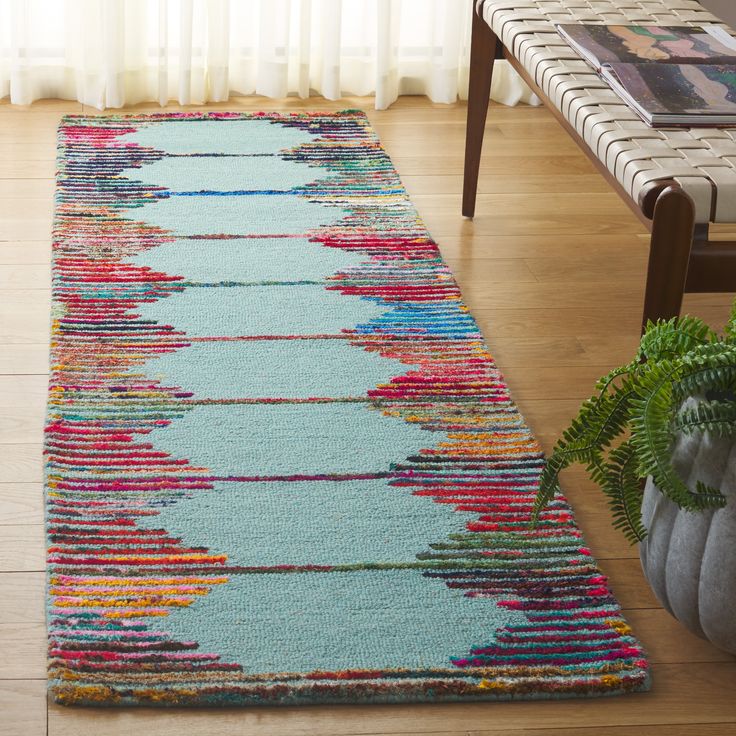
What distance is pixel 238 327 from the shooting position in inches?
77.4

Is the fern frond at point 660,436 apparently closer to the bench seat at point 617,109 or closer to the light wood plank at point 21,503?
the bench seat at point 617,109

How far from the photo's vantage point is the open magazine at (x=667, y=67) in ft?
5.29

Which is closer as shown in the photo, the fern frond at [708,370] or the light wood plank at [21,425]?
the fern frond at [708,370]

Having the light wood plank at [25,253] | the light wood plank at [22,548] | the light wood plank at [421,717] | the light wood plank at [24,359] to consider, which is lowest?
the light wood plank at [25,253]

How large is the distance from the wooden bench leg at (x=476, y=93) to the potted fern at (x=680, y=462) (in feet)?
3.83

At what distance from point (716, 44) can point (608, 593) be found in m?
0.99

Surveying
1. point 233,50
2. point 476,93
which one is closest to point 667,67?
point 476,93

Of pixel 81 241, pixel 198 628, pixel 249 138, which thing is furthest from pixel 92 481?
pixel 249 138

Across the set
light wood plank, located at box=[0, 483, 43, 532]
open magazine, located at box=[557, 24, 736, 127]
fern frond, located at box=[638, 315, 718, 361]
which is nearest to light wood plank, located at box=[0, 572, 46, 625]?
light wood plank, located at box=[0, 483, 43, 532]

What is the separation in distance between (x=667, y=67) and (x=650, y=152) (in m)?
0.32

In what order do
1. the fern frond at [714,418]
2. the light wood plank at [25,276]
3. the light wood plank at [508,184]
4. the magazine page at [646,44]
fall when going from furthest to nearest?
1. the light wood plank at [508,184]
2. the light wood plank at [25,276]
3. the magazine page at [646,44]
4. the fern frond at [714,418]

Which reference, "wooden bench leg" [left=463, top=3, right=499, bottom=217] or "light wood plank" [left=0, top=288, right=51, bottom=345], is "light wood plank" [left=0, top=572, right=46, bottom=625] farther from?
"wooden bench leg" [left=463, top=3, right=499, bottom=217]

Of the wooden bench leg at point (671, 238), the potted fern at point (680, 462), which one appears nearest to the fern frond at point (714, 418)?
the potted fern at point (680, 462)

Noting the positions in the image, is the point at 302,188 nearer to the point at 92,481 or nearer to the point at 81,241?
the point at 81,241
